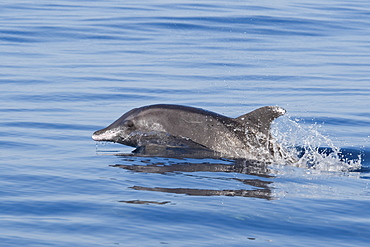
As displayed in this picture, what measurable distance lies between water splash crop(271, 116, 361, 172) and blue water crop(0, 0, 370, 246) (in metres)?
0.06

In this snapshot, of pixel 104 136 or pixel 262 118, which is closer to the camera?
pixel 262 118

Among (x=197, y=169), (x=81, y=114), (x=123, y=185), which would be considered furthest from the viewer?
(x=81, y=114)

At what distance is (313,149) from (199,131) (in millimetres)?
2229

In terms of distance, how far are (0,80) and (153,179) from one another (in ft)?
33.6

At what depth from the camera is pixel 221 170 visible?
37.6ft

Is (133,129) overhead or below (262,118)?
below

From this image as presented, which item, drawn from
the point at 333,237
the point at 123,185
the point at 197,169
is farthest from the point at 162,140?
the point at 333,237

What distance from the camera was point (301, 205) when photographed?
31.4ft

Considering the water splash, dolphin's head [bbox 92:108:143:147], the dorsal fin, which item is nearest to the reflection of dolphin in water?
the dorsal fin

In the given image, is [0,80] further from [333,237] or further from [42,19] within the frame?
[333,237]

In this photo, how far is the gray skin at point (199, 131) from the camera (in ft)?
40.6

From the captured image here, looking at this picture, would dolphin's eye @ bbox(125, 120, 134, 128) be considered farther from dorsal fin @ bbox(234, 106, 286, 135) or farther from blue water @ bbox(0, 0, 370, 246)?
dorsal fin @ bbox(234, 106, 286, 135)

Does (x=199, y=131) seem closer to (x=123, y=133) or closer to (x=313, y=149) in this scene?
(x=123, y=133)

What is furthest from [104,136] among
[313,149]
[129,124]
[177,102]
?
[177,102]
